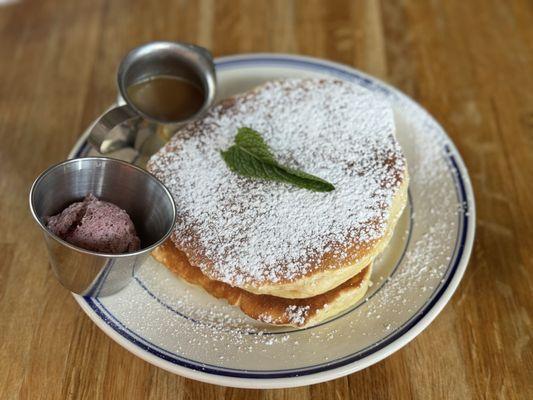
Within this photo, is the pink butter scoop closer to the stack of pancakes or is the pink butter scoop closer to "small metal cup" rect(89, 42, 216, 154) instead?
the stack of pancakes

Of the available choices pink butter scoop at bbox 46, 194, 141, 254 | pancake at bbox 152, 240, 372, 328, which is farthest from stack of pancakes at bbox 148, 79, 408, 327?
pink butter scoop at bbox 46, 194, 141, 254

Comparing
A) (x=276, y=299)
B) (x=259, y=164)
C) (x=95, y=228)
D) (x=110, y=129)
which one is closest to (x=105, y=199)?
(x=95, y=228)

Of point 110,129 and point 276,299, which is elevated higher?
point 110,129

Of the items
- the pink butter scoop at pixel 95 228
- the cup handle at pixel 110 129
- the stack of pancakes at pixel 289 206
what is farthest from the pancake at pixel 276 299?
the cup handle at pixel 110 129

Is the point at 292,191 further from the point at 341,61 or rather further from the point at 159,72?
the point at 341,61

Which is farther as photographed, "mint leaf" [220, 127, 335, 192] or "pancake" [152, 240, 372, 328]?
"mint leaf" [220, 127, 335, 192]

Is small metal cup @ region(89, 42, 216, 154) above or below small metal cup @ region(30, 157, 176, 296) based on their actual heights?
above

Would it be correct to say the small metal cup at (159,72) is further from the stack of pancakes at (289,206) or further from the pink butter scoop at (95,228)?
the pink butter scoop at (95,228)
